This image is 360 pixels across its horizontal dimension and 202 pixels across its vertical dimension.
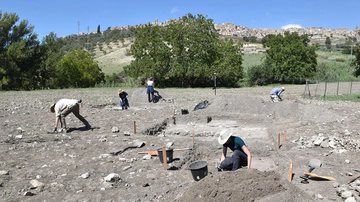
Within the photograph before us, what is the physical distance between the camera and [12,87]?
3694cm

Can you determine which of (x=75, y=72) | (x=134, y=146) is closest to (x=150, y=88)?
(x=134, y=146)

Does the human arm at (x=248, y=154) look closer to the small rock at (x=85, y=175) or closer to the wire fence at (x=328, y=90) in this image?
the small rock at (x=85, y=175)

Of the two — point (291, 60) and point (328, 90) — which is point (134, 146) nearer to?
point (328, 90)

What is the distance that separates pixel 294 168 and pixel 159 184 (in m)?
2.99

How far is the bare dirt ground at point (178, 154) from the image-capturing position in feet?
21.9

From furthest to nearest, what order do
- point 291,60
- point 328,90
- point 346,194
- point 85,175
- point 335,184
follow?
point 291,60, point 328,90, point 85,175, point 335,184, point 346,194

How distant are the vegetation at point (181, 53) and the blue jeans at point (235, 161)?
27611 millimetres

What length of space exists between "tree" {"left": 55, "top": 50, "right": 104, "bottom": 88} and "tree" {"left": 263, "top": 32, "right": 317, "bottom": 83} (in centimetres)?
1854

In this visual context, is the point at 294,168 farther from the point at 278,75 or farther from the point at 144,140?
the point at 278,75

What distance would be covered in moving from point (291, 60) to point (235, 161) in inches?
1418

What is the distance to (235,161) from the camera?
7.43 metres

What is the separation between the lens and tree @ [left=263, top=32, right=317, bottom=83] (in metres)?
41.5

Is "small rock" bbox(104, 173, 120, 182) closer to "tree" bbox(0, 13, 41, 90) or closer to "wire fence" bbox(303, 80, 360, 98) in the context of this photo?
"wire fence" bbox(303, 80, 360, 98)

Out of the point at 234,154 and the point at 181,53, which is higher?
the point at 181,53
